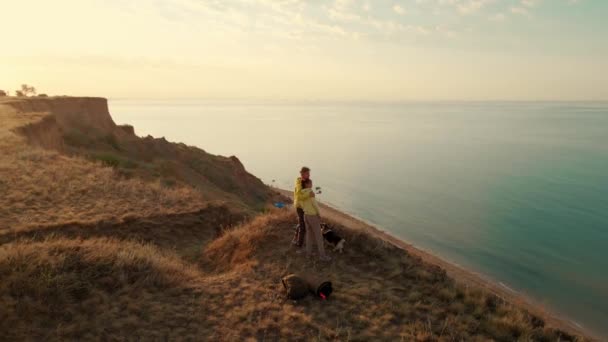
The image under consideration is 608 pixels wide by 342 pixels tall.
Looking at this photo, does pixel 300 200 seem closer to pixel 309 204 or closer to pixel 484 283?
pixel 309 204

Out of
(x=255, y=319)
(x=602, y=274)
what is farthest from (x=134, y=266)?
(x=602, y=274)

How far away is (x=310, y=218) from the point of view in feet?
33.4

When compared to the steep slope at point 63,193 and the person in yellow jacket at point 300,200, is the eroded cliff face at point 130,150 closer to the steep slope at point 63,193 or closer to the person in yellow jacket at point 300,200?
the steep slope at point 63,193

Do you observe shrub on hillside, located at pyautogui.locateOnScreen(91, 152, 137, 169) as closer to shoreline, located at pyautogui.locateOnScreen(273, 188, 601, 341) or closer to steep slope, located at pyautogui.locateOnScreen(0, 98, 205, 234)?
steep slope, located at pyautogui.locateOnScreen(0, 98, 205, 234)

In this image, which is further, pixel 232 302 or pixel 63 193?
pixel 63 193

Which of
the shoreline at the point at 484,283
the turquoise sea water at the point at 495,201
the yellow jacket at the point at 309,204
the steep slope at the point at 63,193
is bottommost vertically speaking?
the shoreline at the point at 484,283

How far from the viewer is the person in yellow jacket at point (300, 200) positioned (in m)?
9.86

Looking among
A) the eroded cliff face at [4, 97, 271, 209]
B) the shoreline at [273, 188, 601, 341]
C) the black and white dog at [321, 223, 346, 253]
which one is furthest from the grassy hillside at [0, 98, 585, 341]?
the eroded cliff face at [4, 97, 271, 209]

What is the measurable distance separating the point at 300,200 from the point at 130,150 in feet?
112

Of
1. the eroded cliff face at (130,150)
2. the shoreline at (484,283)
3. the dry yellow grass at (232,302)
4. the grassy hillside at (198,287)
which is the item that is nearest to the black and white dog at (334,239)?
the grassy hillside at (198,287)

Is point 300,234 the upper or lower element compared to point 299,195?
lower

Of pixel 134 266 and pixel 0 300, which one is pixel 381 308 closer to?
pixel 134 266

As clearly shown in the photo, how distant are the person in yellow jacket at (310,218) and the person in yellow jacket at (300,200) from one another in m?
0.04

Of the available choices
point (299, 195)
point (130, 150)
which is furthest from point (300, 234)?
point (130, 150)
